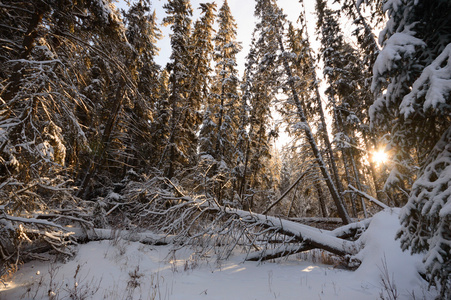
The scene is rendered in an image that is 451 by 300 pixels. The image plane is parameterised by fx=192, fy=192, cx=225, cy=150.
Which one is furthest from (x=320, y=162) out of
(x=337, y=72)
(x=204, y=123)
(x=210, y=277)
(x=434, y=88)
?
(x=337, y=72)

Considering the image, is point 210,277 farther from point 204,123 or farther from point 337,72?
point 337,72

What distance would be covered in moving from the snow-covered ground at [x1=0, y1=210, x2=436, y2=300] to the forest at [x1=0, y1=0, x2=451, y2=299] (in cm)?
43

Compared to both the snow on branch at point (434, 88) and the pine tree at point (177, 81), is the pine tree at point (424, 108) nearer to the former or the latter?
the snow on branch at point (434, 88)

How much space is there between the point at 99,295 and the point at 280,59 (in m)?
12.1

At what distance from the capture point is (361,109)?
17.7 m

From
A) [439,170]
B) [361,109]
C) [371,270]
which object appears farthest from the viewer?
[361,109]

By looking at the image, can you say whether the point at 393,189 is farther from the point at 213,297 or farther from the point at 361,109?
the point at 361,109

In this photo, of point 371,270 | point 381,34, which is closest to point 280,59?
point 381,34

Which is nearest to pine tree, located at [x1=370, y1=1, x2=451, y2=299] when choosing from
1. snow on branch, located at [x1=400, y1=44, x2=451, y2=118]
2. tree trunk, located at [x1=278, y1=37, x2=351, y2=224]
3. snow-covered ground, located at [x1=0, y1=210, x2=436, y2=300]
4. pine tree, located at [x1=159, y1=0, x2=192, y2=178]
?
snow on branch, located at [x1=400, y1=44, x2=451, y2=118]

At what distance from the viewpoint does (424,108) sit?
2.53 meters

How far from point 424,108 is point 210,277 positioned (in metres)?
5.50

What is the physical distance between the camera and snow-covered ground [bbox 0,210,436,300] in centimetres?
386

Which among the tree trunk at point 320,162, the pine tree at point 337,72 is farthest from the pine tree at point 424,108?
the pine tree at point 337,72

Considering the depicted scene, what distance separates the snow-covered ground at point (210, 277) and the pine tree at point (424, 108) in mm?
1182
